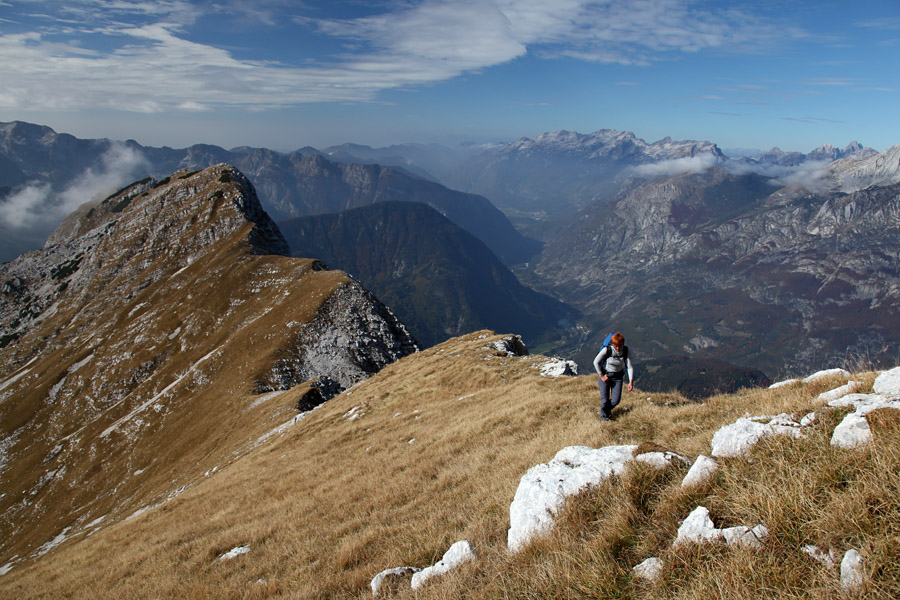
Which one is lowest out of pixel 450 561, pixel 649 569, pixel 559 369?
pixel 559 369

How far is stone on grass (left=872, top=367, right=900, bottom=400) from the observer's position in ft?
26.0

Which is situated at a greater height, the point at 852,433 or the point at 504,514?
the point at 852,433

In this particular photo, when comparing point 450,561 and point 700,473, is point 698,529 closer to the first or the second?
point 700,473

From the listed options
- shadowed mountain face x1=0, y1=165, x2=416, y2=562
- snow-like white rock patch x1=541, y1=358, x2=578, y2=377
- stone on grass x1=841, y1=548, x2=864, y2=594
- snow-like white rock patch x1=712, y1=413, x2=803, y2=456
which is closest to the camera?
stone on grass x1=841, y1=548, x2=864, y2=594

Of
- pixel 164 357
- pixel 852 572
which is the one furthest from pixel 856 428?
pixel 164 357

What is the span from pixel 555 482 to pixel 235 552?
1066cm

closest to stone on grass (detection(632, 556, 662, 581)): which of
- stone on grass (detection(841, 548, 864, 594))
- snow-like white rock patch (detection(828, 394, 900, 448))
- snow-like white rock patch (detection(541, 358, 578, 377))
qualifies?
stone on grass (detection(841, 548, 864, 594))

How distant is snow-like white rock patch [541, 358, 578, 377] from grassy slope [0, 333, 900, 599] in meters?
2.17

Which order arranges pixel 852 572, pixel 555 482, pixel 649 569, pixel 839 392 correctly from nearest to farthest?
pixel 852 572 < pixel 649 569 < pixel 555 482 < pixel 839 392

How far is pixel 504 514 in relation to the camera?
28.4ft

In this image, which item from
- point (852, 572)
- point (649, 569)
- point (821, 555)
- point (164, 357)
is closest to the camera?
point (852, 572)

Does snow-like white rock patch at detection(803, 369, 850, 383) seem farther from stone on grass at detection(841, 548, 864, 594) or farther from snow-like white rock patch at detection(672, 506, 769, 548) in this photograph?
stone on grass at detection(841, 548, 864, 594)

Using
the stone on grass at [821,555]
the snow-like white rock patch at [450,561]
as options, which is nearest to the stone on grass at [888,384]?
the stone on grass at [821,555]

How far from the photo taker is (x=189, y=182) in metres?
144
